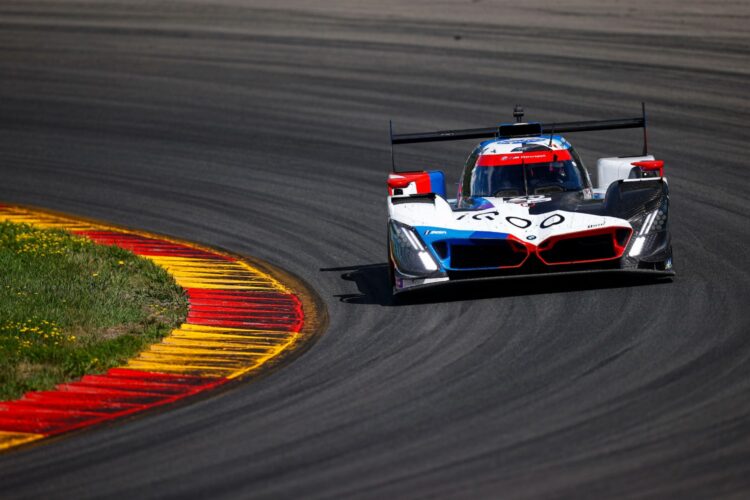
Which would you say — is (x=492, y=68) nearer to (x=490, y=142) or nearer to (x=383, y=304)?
(x=490, y=142)

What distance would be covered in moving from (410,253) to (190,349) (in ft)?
7.66

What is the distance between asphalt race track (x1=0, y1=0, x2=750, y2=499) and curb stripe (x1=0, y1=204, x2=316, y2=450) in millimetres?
430

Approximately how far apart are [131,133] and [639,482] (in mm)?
17648

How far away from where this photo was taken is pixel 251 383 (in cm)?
1062

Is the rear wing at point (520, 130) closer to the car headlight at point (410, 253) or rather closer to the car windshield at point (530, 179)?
the car windshield at point (530, 179)

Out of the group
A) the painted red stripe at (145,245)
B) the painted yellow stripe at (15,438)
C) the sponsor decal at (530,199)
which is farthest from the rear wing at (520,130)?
the painted yellow stripe at (15,438)

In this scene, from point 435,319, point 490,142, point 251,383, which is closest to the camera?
point 251,383

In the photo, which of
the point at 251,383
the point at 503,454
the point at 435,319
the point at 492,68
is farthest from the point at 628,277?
the point at 492,68

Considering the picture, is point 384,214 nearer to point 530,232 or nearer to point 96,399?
point 530,232

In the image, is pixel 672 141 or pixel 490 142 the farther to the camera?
pixel 672 141

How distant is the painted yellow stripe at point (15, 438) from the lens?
9289mm

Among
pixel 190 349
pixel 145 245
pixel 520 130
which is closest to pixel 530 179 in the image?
pixel 520 130

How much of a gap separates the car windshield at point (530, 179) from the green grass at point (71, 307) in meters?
3.51

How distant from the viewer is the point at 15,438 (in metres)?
9.41
